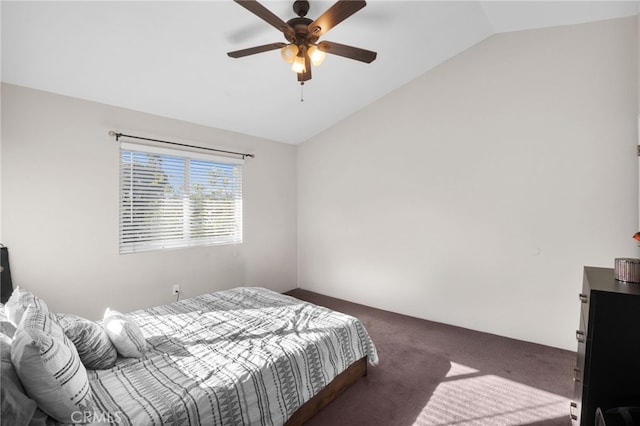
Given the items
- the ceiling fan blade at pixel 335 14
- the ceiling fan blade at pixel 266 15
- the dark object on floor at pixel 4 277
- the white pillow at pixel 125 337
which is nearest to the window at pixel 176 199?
the dark object on floor at pixel 4 277

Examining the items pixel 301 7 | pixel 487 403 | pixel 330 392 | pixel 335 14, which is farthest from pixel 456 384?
pixel 301 7

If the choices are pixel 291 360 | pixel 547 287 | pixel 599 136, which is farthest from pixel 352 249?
pixel 599 136

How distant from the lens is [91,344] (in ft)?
5.49

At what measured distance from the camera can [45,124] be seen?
2.70m

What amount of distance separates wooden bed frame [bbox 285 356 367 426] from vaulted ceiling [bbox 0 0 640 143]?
2.73m

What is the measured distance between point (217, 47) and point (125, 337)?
228 cm

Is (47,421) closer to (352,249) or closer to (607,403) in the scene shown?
(607,403)

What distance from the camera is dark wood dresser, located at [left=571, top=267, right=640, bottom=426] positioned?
1344mm

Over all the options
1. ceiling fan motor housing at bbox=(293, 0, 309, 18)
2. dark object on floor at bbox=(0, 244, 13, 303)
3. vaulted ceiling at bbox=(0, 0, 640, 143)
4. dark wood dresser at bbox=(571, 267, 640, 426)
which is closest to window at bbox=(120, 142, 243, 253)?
vaulted ceiling at bbox=(0, 0, 640, 143)

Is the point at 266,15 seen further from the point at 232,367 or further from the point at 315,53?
the point at 232,367

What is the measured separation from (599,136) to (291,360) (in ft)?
10.5

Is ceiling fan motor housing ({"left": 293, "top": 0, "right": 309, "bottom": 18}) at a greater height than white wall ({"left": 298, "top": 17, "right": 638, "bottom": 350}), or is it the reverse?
ceiling fan motor housing ({"left": 293, "top": 0, "right": 309, "bottom": 18})

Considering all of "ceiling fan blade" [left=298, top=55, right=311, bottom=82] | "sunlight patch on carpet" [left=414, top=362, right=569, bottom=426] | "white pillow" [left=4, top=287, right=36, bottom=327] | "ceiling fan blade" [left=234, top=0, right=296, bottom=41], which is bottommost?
"sunlight patch on carpet" [left=414, top=362, right=569, bottom=426]

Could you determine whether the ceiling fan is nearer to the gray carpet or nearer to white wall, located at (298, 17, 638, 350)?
white wall, located at (298, 17, 638, 350)
